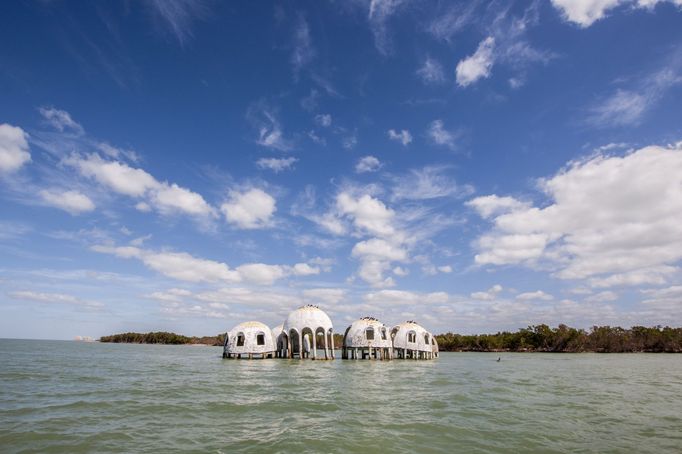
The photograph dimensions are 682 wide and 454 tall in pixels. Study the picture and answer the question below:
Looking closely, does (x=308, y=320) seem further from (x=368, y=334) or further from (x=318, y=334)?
(x=368, y=334)

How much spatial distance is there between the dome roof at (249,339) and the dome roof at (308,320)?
2.79m

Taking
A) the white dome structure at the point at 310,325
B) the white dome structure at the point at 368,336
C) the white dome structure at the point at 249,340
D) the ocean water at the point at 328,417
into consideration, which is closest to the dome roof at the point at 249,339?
the white dome structure at the point at 249,340

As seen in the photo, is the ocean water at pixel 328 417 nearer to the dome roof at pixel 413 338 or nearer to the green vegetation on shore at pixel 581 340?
the dome roof at pixel 413 338

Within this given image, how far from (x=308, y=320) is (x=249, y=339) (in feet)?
25.1

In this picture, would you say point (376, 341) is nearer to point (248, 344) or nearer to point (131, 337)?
point (248, 344)

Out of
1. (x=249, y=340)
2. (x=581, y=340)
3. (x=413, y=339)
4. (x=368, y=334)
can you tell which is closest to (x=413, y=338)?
(x=413, y=339)

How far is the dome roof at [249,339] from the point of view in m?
49.3

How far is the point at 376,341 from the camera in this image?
50906 mm

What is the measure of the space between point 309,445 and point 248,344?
133ft

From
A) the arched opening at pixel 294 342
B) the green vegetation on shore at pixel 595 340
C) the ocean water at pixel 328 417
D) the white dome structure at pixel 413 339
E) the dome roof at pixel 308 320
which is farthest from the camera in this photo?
the green vegetation on shore at pixel 595 340

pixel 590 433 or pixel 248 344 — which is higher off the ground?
pixel 248 344

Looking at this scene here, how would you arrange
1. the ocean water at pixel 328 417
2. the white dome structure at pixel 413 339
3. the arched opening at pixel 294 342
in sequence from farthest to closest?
the white dome structure at pixel 413 339 → the arched opening at pixel 294 342 → the ocean water at pixel 328 417

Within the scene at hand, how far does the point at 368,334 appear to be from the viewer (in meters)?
51.8

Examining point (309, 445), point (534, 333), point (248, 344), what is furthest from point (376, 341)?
point (534, 333)
